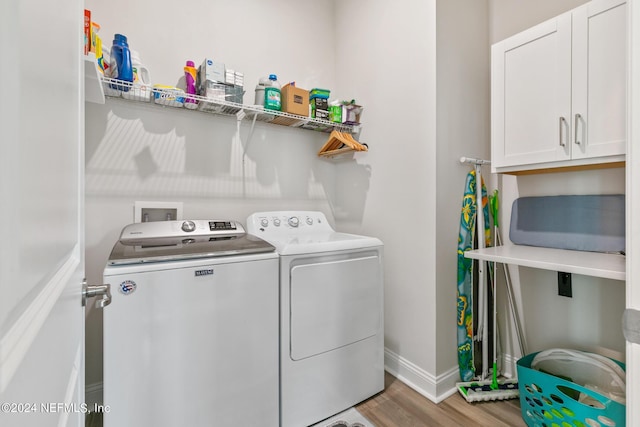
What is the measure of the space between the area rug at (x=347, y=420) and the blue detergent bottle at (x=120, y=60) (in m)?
2.20

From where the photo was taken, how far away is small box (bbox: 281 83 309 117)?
205 centimetres

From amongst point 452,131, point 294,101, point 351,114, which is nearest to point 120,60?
point 294,101

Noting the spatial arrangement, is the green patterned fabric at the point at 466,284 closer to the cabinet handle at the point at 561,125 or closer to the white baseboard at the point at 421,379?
the white baseboard at the point at 421,379

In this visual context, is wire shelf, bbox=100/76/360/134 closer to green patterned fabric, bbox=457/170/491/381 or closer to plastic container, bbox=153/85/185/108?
plastic container, bbox=153/85/185/108

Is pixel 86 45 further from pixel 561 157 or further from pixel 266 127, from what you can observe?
pixel 561 157

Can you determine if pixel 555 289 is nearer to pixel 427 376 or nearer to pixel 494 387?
pixel 494 387

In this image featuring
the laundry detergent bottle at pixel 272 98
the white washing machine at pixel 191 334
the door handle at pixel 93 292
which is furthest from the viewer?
the laundry detergent bottle at pixel 272 98

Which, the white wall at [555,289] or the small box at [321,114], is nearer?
the white wall at [555,289]

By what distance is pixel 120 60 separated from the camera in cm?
153

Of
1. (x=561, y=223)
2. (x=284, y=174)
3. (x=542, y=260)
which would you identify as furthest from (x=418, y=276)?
(x=284, y=174)

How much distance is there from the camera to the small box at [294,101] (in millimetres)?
2051

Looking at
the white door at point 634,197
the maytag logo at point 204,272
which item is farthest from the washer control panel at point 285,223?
the white door at point 634,197

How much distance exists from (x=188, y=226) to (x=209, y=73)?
96 cm

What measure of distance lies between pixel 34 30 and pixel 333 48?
9.19 feet
